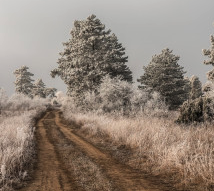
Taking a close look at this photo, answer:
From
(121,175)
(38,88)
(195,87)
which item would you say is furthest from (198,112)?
(38,88)

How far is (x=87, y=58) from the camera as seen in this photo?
90.8ft

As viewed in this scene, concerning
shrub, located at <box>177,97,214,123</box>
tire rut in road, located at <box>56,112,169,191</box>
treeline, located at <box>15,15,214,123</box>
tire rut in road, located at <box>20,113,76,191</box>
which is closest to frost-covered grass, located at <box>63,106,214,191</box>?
tire rut in road, located at <box>56,112,169,191</box>

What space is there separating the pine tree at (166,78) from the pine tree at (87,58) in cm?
897

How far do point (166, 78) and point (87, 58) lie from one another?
51.0ft

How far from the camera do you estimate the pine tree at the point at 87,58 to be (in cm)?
2739

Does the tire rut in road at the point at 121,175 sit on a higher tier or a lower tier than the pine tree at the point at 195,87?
lower

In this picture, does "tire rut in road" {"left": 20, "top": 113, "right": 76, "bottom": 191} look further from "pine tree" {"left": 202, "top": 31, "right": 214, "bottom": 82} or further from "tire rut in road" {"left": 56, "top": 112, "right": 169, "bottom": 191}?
A: "pine tree" {"left": 202, "top": 31, "right": 214, "bottom": 82}

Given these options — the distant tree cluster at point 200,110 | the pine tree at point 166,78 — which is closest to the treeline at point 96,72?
the pine tree at point 166,78

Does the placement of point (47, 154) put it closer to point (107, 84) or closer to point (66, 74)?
point (107, 84)

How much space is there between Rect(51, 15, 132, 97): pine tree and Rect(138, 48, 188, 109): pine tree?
897cm

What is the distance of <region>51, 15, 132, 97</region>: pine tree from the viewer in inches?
1078

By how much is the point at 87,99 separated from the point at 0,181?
21533 mm

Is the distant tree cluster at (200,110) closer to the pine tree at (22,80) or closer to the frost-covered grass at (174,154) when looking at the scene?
the frost-covered grass at (174,154)

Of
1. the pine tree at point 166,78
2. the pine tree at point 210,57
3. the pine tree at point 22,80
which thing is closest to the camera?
the pine tree at point 210,57
